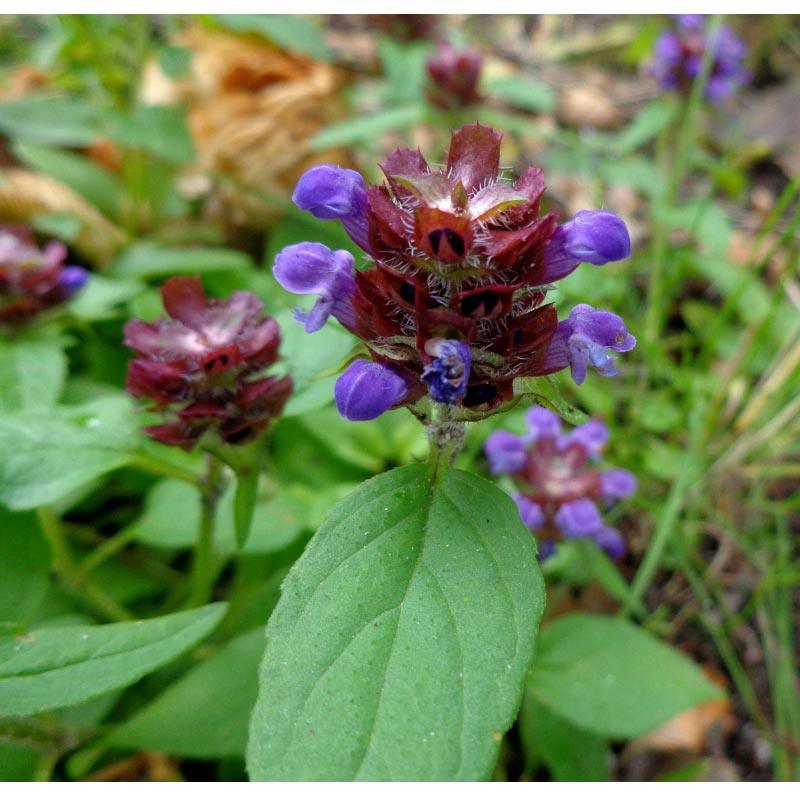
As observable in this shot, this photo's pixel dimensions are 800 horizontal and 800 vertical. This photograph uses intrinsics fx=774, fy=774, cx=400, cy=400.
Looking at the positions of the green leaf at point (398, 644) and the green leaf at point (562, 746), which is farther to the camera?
the green leaf at point (562, 746)

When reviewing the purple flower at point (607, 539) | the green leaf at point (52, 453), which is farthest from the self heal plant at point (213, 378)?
the purple flower at point (607, 539)

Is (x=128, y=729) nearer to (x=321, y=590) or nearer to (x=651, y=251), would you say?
(x=321, y=590)

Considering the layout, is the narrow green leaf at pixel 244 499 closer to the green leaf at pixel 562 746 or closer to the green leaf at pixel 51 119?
the green leaf at pixel 562 746

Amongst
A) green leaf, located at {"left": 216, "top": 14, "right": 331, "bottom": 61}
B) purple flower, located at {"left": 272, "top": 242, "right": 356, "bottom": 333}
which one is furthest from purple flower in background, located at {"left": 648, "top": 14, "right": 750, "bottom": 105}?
purple flower, located at {"left": 272, "top": 242, "right": 356, "bottom": 333}

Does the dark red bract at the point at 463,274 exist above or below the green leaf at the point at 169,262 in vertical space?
above

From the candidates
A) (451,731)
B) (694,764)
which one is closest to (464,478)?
(451,731)

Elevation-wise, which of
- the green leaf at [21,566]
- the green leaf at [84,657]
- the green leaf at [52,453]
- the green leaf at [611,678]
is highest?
the green leaf at [52,453]

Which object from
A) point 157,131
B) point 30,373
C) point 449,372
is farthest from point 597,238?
point 157,131
